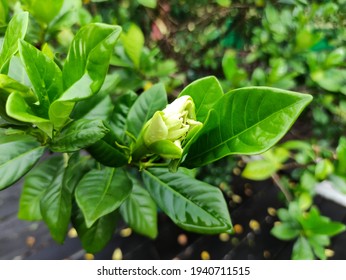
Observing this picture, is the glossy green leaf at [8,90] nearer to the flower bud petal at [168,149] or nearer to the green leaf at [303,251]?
the flower bud petal at [168,149]

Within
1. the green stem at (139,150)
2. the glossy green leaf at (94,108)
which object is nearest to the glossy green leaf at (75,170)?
the glossy green leaf at (94,108)

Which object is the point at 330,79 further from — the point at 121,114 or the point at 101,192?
the point at 101,192

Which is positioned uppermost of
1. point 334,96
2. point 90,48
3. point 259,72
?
point 90,48

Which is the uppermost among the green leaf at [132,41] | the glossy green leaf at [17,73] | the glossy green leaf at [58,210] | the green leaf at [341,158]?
the glossy green leaf at [17,73]

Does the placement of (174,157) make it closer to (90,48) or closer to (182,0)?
(90,48)

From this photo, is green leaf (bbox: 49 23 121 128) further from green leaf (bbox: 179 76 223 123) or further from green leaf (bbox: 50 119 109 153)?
green leaf (bbox: 179 76 223 123)

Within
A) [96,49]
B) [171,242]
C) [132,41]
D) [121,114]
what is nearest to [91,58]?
[96,49]

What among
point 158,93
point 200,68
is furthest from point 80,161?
point 200,68

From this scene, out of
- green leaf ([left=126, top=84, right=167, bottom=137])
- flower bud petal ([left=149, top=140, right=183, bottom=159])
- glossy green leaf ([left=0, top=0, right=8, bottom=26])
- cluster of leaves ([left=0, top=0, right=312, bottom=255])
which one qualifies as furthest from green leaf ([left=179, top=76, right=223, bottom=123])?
glossy green leaf ([left=0, top=0, right=8, bottom=26])
